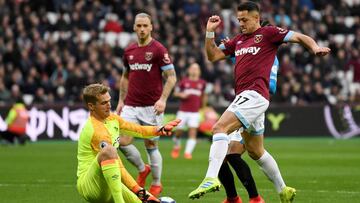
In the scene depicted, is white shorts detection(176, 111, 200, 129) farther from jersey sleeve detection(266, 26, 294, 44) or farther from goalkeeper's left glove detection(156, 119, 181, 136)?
goalkeeper's left glove detection(156, 119, 181, 136)

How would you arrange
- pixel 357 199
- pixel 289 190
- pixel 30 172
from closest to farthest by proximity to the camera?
pixel 289 190 < pixel 357 199 < pixel 30 172

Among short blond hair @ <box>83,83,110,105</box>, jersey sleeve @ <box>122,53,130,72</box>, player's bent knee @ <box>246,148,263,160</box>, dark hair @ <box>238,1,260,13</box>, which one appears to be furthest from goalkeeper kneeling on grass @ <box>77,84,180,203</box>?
jersey sleeve @ <box>122,53,130,72</box>

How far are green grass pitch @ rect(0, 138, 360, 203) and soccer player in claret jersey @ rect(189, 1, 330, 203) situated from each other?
1326 millimetres

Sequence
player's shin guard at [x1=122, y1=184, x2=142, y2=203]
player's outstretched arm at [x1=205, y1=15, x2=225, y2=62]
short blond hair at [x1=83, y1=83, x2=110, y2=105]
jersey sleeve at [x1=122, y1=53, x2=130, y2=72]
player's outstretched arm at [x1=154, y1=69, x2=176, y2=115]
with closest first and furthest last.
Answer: player's shin guard at [x1=122, y1=184, x2=142, y2=203]
short blond hair at [x1=83, y1=83, x2=110, y2=105]
player's outstretched arm at [x1=205, y1=15, x2=225, y2=62]
player's outstretched arm at [x1=154, y1=69, x2=176, y2=115]
jersey sleeve at [x1=122, y1=53, x2=130, y2=72]

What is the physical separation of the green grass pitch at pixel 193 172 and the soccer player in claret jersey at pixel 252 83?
133 centimetres

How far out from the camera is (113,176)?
9219 mm

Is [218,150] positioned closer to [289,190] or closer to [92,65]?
[289,190]

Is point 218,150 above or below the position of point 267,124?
above

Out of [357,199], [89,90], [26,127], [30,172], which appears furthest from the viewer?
[26,127]

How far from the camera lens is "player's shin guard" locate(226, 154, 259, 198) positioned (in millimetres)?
11094

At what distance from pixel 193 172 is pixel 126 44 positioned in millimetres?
15741

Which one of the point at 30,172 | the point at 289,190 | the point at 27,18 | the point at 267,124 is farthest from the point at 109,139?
the point at 27,18

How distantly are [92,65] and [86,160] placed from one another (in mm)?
20319

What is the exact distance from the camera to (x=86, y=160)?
32.2 ft
